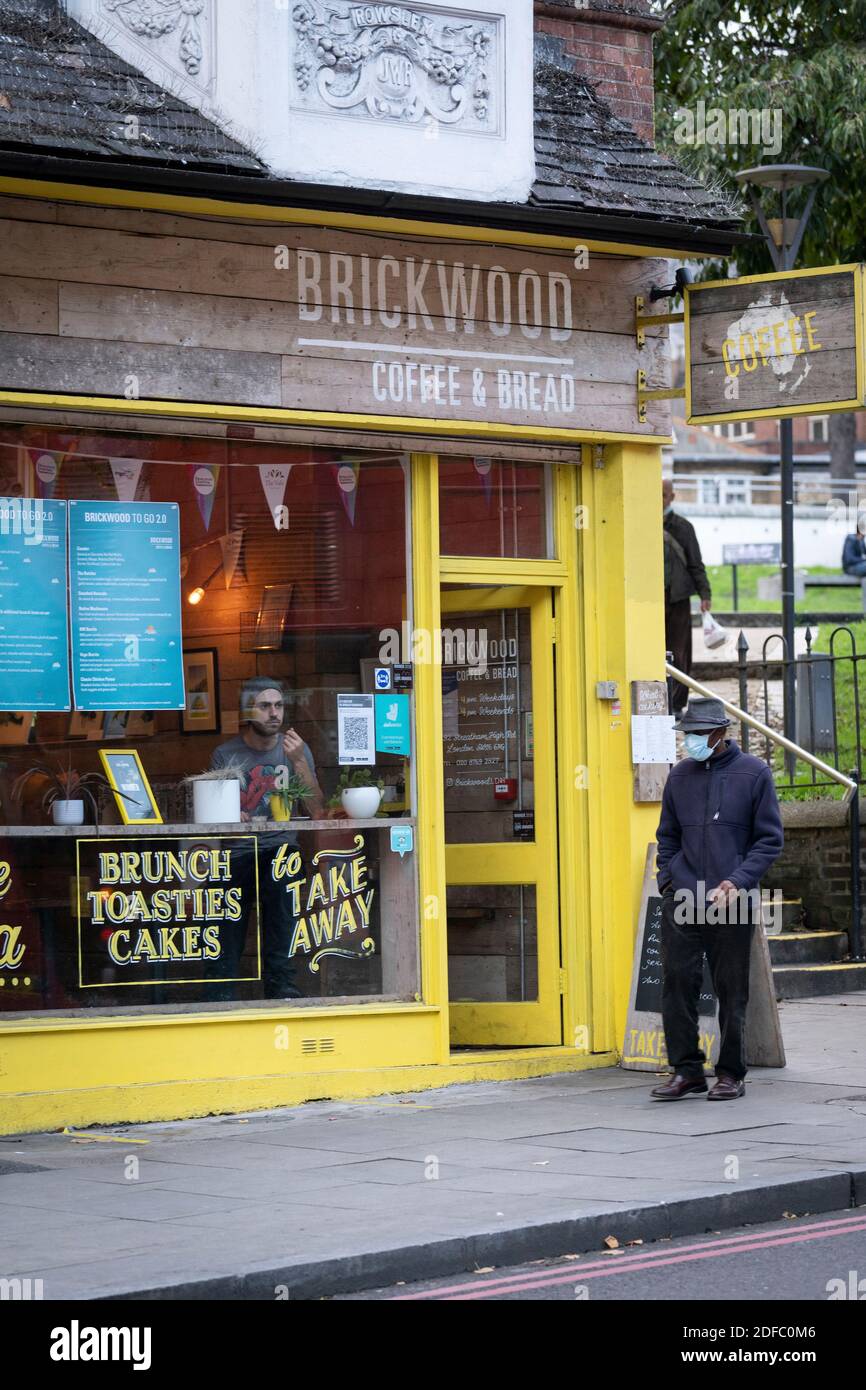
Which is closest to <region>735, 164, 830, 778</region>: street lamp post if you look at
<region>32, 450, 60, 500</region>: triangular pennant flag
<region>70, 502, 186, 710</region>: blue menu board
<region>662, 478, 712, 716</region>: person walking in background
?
<region>662, 478, 712, 716</region>: person walking in background

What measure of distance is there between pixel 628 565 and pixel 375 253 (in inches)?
88.9

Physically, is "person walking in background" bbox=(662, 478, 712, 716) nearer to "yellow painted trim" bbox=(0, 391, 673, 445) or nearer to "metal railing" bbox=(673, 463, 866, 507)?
"yellow painted trim" bbox=(0, 391, 673, 445)

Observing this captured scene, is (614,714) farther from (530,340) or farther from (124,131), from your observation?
(124,131)

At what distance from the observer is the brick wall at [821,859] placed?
13562mm

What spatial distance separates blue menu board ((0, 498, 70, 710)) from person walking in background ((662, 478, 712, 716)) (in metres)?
6.61

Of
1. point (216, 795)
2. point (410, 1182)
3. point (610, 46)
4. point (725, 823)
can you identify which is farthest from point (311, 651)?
point (610, 46)

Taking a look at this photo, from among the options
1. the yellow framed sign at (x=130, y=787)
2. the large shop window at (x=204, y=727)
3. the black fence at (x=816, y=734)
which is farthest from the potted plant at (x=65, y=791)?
the black fence at (x=816, y=734)

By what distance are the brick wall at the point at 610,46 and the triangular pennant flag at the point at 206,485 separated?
10.7 ft

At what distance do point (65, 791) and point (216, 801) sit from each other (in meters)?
0.80

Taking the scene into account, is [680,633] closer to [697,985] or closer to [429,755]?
[429,755]

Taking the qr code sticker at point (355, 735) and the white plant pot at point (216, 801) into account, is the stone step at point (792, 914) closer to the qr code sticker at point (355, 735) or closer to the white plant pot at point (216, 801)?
the qr code sticker at point (355, 735)

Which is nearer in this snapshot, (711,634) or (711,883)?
(711,883)

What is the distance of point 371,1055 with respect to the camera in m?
9.90

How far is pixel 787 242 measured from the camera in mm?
15352
